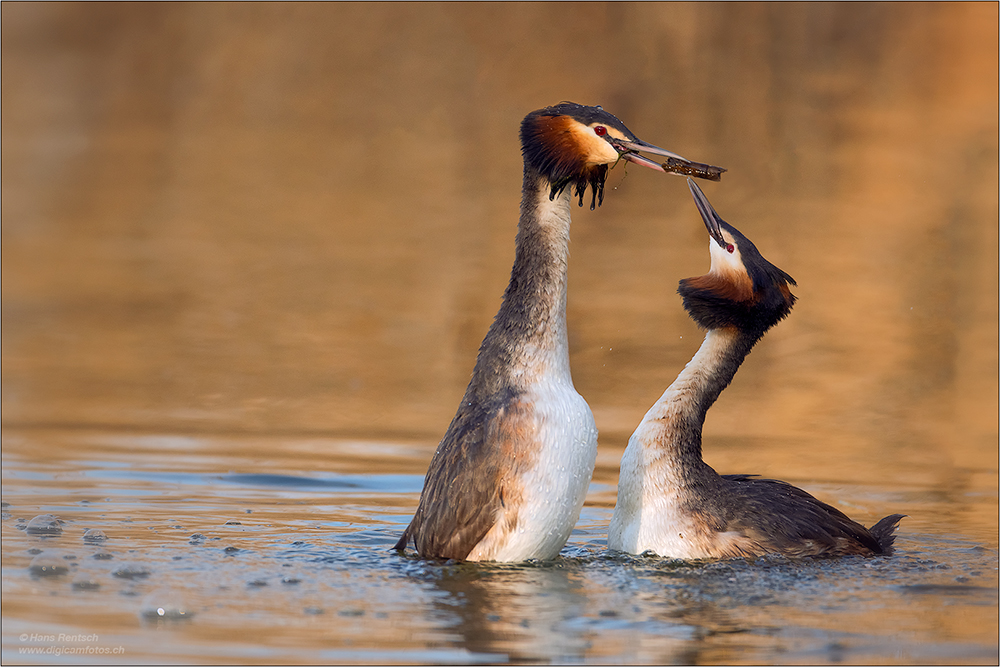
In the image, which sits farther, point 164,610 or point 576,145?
point 576,145

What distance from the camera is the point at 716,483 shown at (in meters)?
7.72

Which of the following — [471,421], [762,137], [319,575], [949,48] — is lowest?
[319,575]

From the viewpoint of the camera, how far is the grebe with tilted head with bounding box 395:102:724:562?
23.1 ft

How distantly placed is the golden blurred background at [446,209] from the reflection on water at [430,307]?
0.06m

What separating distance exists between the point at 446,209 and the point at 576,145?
12344 mm

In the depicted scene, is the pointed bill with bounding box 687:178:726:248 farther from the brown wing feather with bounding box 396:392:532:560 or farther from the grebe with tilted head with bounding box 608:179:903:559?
the brown wing feather with bounding box 396:392:532:560

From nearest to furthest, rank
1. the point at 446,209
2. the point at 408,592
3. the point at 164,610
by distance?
the point at 164,610 → the point at 408,592 → the point at 446,209

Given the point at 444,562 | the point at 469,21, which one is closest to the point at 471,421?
the point at 444,562

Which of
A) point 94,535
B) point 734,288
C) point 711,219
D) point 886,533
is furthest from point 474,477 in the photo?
point 886,533

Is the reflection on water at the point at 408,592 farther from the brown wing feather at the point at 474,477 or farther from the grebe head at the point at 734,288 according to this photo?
the grebe head at the point at 734,288

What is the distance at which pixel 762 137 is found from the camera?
2225 cm

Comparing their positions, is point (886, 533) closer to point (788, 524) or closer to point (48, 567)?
point (788, 524)

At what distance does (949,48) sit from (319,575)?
19.1 metres

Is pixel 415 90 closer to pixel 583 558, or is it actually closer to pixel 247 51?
pixel 247 51
